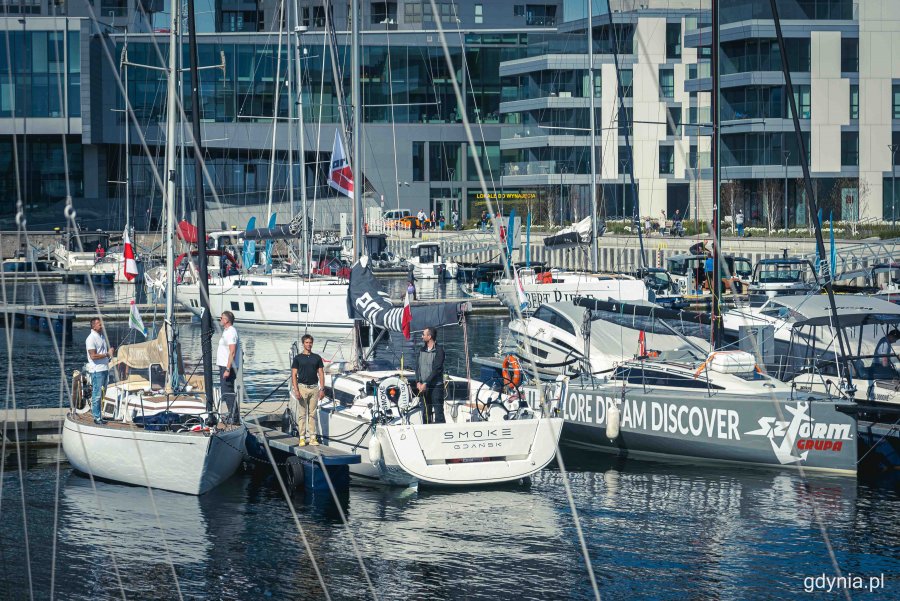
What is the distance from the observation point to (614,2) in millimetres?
88938

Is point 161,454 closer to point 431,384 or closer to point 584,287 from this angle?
point 431,384

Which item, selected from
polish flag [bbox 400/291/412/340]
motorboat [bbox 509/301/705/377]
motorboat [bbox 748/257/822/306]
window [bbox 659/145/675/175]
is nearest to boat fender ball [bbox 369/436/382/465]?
polish flag [bbox 400/291/412/340]

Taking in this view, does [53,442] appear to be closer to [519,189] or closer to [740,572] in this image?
[740,572]

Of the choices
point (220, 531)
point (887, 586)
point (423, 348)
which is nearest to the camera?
point (887, 586)

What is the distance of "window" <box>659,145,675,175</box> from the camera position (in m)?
84.2

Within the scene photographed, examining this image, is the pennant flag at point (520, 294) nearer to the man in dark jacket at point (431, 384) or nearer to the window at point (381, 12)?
the man in dark jacket at point (431, 384)

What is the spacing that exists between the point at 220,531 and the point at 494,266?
50844 millimetres

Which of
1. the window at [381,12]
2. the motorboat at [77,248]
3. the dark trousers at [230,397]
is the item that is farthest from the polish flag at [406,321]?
the window at [381,12]

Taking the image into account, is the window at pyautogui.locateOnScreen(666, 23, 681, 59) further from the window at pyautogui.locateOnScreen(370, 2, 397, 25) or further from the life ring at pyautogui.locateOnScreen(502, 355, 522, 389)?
the life ring at pyautogui.locateOnScreen(502, 355, 522, 389)

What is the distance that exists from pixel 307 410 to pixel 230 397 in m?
1.34

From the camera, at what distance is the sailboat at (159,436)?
63.8 ft

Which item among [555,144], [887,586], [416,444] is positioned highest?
[555,144]

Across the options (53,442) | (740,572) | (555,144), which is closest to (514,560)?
(740,572)
